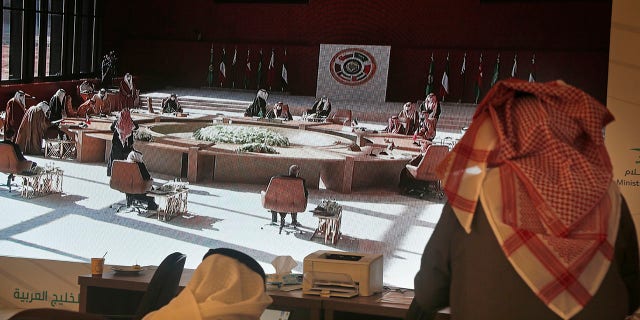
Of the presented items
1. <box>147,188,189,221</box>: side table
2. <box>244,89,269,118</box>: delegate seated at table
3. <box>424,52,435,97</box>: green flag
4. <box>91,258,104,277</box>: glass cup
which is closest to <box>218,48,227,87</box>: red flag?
<box>244,89,269,118</box>: delegate seated at table

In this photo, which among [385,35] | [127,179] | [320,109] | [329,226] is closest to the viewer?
[329,226]

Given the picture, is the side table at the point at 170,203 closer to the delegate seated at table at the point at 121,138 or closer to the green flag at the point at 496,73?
the delegate seated at table at the point at 121,138

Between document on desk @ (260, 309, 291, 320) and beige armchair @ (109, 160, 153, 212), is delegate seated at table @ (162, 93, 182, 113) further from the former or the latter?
document on desk @ (260, 309, 291, 320)

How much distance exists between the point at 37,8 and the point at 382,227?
4.32 meters

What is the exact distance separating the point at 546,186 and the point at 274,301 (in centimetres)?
211

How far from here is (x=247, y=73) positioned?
7695mm

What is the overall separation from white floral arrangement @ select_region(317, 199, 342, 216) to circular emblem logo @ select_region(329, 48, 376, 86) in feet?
5.54

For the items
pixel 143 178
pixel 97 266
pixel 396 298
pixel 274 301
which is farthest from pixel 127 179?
pixel 396 298

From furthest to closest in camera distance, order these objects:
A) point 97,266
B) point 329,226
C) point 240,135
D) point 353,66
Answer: point 353,66, point 240,135, point 329,226, point 97,266

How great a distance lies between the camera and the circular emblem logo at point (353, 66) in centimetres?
794

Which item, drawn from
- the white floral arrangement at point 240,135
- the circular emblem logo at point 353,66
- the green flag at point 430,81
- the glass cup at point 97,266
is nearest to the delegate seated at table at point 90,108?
the white floral arrangement at point 240,135

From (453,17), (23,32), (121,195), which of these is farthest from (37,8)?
(453,17)

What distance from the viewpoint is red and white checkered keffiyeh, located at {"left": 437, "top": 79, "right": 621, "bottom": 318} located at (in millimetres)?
2520

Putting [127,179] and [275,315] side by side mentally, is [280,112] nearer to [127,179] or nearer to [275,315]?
[127,179]
